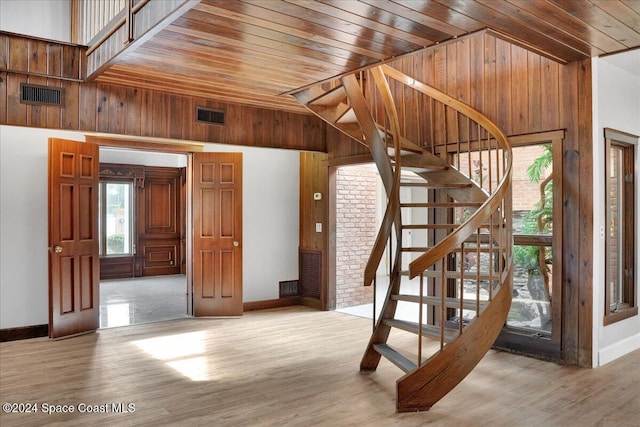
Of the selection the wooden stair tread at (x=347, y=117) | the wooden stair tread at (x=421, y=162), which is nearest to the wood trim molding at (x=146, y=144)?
the wooden stair tread at (x=347, y=117)

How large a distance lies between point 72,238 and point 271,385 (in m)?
3.07

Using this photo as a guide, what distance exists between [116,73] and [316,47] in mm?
2014

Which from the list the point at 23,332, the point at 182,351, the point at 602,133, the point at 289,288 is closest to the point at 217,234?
the point at 289,288

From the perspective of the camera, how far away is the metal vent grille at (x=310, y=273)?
705 cm

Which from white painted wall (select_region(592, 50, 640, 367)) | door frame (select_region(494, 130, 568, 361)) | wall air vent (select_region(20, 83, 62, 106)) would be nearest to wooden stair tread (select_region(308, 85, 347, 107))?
door frame (select_region(494, 130, 568, 361))

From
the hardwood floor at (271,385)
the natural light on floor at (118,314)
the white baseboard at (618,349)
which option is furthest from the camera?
the natural light on floor at (118,314)

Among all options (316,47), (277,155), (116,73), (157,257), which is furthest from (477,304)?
(157,257)

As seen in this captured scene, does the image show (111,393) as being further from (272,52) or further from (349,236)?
(349,236)

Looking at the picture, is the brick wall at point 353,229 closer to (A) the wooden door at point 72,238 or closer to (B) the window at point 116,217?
(A) the wooden door at point 72,238

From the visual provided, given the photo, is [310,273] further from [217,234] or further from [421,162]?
[421,162]

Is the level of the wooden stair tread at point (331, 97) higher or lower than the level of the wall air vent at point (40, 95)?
higher

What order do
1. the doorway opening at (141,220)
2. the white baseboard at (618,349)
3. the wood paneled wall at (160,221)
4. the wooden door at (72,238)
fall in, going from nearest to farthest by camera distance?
1. the white baseboard at (618,349)
2. the wooden door at (72,238)
3. the doorway opening at (141,220)
4. the wood paneled wall at (160,221)

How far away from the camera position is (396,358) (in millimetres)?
3715

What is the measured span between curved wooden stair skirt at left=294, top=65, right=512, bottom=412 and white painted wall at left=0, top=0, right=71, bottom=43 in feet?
12.1
